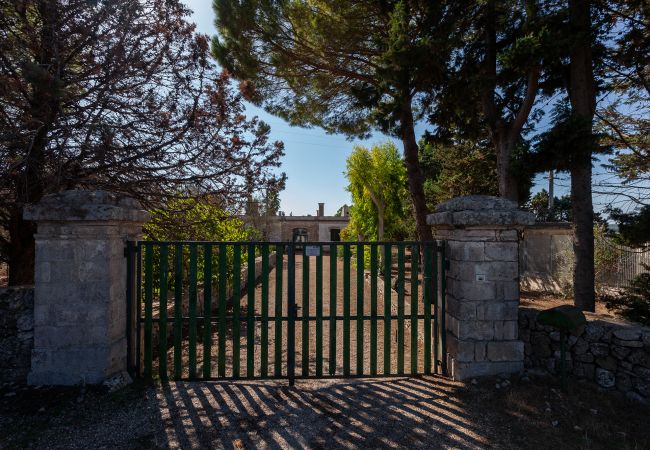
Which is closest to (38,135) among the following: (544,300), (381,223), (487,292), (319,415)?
(319,415)

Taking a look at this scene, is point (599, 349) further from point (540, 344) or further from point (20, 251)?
point (20, 251)

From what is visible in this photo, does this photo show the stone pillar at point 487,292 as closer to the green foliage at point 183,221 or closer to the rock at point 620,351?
the rock at point 620,351

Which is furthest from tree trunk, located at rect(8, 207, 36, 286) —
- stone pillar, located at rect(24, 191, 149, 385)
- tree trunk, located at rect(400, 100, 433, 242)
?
tree trunk, located at rect(400, 100, 433, 242)

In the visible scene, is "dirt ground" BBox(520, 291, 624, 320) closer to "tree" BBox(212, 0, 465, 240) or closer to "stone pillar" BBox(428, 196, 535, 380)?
"tree" BBox(212, 0, 465, 240)

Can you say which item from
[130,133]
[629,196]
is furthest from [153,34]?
[629,196]

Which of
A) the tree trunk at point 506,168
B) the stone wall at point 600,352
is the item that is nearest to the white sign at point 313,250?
the stone wall at point 600,352

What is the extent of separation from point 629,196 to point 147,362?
8022 millimetres

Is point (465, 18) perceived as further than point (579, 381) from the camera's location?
Yes

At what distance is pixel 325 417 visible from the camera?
314 cm

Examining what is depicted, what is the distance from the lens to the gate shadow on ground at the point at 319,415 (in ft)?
9.15

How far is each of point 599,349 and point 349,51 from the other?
6.77m

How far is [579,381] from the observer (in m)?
3.64

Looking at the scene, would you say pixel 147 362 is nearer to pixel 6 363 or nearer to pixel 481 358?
pixel 6 363

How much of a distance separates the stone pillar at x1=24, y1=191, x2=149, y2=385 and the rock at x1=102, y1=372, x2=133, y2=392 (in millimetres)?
65
